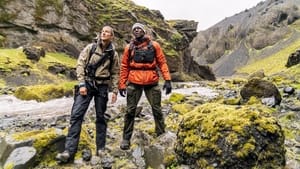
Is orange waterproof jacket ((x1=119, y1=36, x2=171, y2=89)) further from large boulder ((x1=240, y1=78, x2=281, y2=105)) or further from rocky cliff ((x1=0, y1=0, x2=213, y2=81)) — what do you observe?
rocky cliff ((x1=0, y1=0, x2=213, y2=81))

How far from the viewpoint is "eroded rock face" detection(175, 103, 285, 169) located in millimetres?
7297

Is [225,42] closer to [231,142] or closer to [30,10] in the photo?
[30,10]

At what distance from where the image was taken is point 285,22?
160 m

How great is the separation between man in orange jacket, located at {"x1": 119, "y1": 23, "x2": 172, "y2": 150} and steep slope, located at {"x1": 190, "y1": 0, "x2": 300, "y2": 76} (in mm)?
130756

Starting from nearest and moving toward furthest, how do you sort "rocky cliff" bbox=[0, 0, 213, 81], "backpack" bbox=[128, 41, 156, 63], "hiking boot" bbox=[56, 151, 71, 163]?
1. "hiking boot" bbox=[56, 151, 71, 163]
2. "backpack" bbox=[128, 41, 156, 63]
3. "rocky cliff" bbox=[0, 0, 213, 81]

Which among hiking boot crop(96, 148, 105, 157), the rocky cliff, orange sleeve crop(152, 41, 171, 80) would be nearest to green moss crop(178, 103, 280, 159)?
orange sleeve crop(152, 41, 171, 80)

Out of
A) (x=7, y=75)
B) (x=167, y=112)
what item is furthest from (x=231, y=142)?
(x=7, y=75)

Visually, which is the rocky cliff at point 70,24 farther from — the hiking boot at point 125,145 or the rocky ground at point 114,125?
the hiking boot at point 125,145

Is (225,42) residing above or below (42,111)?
above

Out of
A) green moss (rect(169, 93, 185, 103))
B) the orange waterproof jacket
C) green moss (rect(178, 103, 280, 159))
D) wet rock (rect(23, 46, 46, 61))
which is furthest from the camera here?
wet rock (rect(23, 46, 46, 61))

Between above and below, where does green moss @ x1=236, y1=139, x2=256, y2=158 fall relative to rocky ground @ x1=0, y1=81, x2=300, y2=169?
above

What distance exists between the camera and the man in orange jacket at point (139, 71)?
9656 millimetres

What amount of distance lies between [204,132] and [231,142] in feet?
2.30

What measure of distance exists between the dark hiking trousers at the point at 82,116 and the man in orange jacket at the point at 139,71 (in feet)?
1.82
